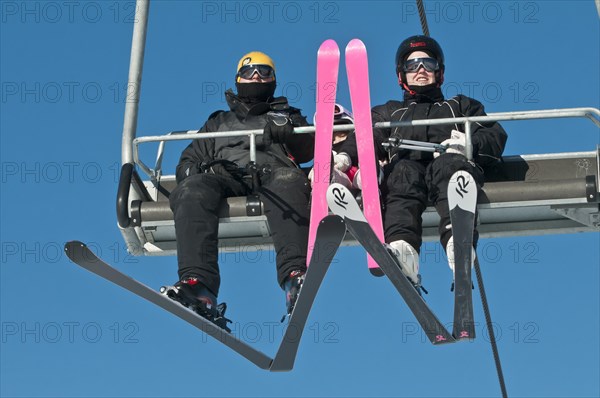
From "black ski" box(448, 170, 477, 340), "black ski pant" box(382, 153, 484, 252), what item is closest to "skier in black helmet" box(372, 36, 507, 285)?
"black ski pant" box(382, 153, 484, 252)

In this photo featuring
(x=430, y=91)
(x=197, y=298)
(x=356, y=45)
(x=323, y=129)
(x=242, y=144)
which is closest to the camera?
(x=197, y=298)

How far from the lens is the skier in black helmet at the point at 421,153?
35.6 feet

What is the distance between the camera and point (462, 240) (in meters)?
10.5

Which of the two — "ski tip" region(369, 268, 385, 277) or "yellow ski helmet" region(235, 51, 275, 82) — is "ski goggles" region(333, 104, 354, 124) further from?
"ski tip" region(369, 268, 385, 277)

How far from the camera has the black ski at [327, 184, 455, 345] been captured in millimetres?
9953

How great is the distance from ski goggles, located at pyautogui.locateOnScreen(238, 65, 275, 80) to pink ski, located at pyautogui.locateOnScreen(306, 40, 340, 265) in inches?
30.7

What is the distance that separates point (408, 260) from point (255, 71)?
2.46 m

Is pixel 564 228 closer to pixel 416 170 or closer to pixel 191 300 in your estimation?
pixel 416 170

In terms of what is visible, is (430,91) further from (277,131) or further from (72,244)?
(72,244)

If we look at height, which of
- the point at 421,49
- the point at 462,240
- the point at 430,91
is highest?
the point at 421,49

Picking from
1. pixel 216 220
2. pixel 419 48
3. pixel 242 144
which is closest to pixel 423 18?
pixel 419 48

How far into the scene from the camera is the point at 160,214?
1134 cm

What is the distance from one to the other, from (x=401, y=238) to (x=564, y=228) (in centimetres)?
170

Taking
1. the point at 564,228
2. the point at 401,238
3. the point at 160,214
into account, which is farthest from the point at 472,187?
the point at 160,214
